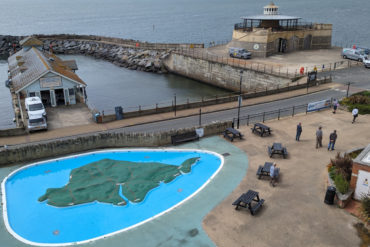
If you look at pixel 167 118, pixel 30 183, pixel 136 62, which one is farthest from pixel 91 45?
pixel 30 183

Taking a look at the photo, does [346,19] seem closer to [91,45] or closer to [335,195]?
[91,45]

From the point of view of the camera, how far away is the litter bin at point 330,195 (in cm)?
1595

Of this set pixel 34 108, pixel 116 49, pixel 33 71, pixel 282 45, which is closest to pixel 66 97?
pixel 33 71

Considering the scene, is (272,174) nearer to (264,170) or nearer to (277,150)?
(264,170)

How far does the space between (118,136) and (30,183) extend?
6488 mm

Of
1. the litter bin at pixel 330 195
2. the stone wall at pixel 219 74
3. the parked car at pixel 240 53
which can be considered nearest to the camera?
the litter bin at pixel 330 195

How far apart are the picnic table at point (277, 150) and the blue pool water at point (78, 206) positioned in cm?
320

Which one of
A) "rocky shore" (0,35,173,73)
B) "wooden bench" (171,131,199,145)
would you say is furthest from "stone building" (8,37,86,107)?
"rocky shore" (0,35,173,73)

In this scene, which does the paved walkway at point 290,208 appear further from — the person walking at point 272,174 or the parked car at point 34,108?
the parked car at point 34,108

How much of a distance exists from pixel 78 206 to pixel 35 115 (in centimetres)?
1311

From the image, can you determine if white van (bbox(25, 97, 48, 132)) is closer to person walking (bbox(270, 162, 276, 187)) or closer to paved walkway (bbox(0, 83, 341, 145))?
paved walkway (bbox(0, 83, 341, 145))

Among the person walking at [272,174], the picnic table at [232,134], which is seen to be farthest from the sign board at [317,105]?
the person walking at [272,174]

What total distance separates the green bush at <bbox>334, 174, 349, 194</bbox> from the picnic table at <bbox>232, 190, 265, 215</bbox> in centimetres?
380

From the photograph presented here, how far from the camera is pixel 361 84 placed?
3794 cm
